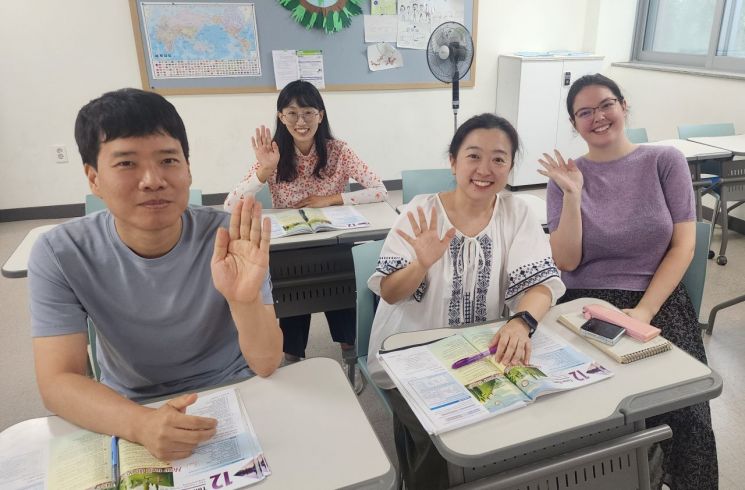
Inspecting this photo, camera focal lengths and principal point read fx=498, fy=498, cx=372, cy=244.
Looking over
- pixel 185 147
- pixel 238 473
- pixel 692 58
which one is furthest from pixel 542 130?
pixel 238 473

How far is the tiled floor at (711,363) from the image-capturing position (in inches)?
74.4

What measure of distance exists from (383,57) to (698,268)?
12.1 feet

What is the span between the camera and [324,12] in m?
4.42

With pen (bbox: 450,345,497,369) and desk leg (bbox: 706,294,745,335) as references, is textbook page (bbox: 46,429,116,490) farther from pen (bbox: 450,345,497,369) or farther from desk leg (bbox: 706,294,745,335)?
desk leg (bbox: 706,294,745,335)

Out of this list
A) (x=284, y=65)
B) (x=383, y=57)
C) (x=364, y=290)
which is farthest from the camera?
(x=383, y=57)

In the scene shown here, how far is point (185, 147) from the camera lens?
1.13 m

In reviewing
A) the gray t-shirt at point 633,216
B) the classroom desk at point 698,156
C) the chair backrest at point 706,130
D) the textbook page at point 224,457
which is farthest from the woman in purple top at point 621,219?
the chair backrest at point 706,130

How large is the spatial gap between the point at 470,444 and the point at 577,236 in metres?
1.02

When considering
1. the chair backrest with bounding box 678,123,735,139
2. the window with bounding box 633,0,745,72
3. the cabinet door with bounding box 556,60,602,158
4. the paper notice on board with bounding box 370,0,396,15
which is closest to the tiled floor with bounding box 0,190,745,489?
the chair backrest with bounding box 678,123,735,139

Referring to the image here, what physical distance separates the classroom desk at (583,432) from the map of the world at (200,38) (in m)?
3.85

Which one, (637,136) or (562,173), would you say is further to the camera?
(637,136)

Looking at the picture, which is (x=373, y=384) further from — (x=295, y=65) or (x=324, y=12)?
(x=324, y=12)

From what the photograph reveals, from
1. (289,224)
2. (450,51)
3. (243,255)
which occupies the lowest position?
(289,224)

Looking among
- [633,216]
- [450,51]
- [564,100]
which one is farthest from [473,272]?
[564,100]
